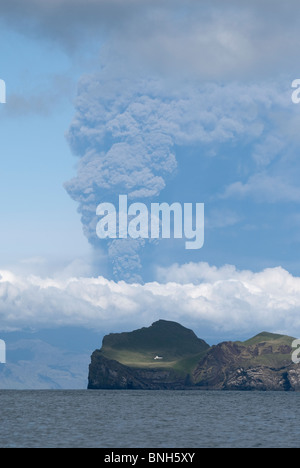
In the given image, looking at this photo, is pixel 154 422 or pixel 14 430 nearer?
pixel 14 430

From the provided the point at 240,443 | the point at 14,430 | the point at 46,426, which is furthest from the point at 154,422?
the point at 240,443
